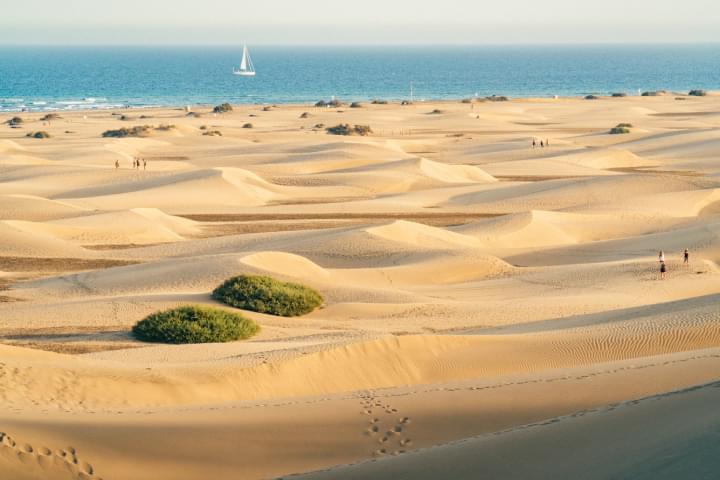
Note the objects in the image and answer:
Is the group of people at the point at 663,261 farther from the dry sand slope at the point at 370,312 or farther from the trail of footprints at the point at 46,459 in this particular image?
the trail of footprints at the point at 46,459

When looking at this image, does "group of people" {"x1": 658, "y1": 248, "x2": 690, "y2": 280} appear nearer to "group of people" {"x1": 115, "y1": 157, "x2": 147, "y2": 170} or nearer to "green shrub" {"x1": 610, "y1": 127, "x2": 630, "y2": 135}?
"group of people" {"x1": 115, "y1": 157, "x2": 147, "y2": 170}

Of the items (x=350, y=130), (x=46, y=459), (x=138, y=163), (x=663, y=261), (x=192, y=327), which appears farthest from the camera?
(x=350, y=130)

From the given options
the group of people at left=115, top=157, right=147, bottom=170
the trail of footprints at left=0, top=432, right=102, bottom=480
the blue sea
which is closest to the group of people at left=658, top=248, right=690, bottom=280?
the trail of footprints at left=0, top=432, right=102, bottom=480

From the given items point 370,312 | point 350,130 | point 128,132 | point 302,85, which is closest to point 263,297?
point 370,312

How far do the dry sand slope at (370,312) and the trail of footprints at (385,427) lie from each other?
0.08 ft

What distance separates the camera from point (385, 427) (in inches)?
403

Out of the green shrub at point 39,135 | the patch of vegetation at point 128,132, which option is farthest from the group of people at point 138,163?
the green shrub at point 39,135

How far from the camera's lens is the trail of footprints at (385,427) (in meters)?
9.87

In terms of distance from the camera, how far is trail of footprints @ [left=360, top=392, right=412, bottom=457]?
9.87 m

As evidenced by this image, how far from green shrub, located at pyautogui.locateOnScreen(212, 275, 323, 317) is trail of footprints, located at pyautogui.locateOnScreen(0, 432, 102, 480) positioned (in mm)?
9460

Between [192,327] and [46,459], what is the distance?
23.6 feet

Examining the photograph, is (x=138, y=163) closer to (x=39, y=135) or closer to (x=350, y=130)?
(x=39, y=135)

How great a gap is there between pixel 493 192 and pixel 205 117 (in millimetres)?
41343

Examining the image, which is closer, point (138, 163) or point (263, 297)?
point (263, 297)
